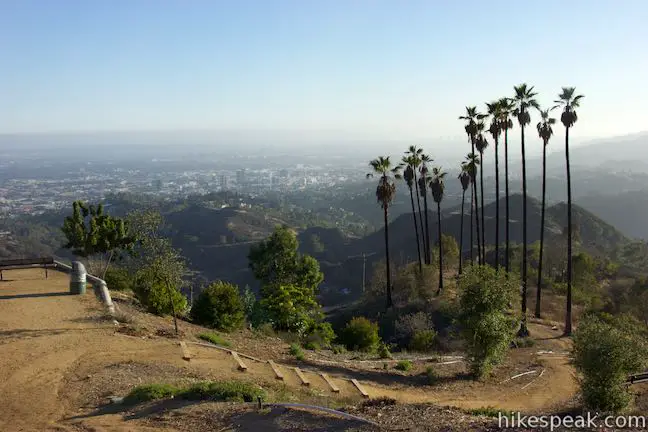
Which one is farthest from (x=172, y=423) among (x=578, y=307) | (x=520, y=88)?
(x=578, y=307)

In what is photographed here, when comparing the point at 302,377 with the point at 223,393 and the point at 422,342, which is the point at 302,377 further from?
the point at 422,342

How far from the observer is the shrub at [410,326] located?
89.4 ft

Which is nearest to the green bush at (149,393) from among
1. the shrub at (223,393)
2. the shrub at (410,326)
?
the shrub at (223,393)

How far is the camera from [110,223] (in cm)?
2241

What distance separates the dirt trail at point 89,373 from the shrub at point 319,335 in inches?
263

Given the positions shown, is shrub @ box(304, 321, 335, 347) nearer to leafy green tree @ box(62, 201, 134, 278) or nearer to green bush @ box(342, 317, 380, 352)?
green bush @ box(342, 317, 380, 352)

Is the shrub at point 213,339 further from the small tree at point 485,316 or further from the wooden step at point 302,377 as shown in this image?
the small tree at point 485,316

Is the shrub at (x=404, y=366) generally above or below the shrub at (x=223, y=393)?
below

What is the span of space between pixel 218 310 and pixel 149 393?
1023 cm

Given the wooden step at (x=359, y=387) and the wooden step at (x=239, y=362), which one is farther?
the wooden step at (x=239, y=362)

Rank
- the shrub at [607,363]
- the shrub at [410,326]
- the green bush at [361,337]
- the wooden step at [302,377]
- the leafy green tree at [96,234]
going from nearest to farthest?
the shrub at [607,363] → the wooden step at [302,377] → the leafy green tree at [96,234] → the green bush at [361,337] → the shrub at [410,326]

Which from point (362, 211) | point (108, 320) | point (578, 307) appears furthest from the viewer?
point (362, 211)

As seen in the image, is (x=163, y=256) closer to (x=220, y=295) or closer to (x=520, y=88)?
(x=220, y=295)

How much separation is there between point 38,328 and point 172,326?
424 cm
